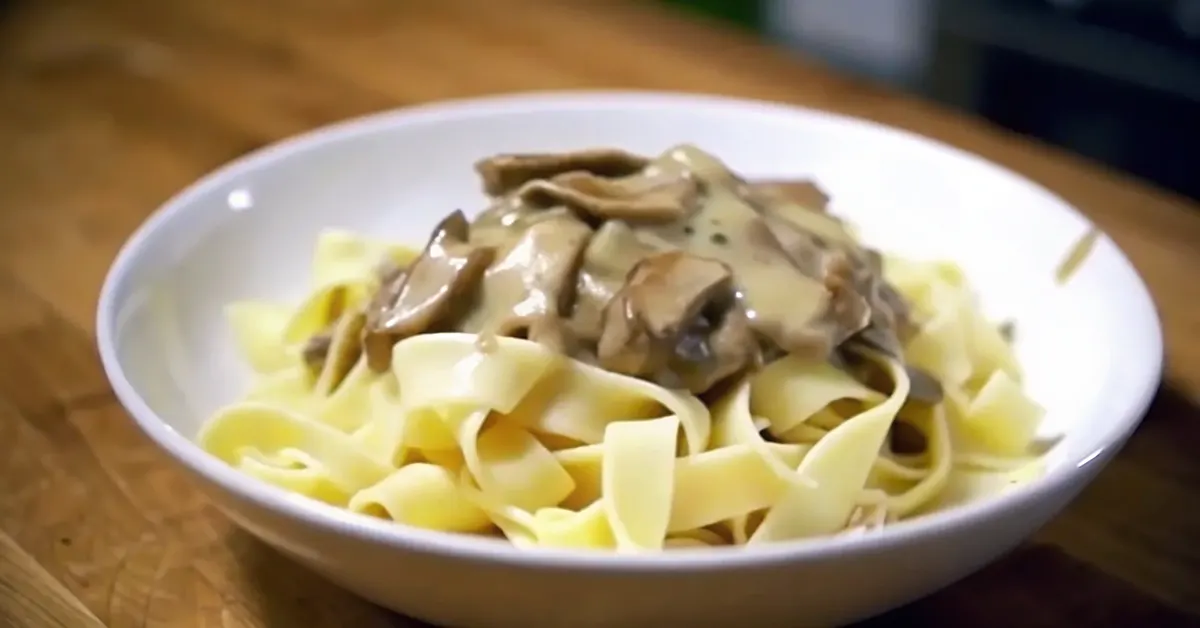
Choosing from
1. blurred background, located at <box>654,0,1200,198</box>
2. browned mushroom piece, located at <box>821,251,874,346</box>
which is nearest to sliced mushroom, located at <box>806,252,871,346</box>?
browned mushroom piece, located at <box>821,251,874,346</box>

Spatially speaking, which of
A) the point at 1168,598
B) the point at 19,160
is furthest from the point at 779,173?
the point at 19,160

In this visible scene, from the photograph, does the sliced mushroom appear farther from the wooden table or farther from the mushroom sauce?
A: the wooden table

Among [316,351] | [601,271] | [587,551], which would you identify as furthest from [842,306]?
[316,351]

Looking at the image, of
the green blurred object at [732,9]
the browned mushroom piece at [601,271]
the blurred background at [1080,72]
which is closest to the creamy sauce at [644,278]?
the browned mushroom piece at [601,271]

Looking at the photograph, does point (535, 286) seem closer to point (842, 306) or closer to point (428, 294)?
point (428, 294)

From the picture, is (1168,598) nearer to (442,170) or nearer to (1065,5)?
(442,170)
